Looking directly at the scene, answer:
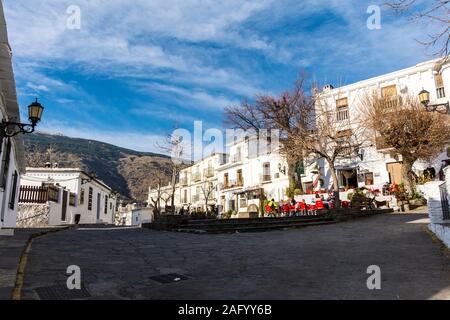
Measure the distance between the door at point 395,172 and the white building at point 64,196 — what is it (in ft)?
76.3

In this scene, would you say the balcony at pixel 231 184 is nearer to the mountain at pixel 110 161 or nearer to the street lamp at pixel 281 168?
the street lamp at pixel 281 168

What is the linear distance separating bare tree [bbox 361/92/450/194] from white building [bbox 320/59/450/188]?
1191 millimetres

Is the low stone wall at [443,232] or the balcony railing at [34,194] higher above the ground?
the balcony railing at [34,194]

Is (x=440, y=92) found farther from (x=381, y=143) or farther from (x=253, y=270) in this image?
(x=253, y=270)

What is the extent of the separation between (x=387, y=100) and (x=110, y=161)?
3063 inches

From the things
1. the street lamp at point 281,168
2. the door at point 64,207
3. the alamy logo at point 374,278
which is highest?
the street lamp at point 281,168

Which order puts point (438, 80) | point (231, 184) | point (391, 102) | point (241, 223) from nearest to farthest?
point (241, 223), point (391, 102), point (438, 80), point (231, 184)

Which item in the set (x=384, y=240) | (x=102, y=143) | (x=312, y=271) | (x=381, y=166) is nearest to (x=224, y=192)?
(x=381, y=166)

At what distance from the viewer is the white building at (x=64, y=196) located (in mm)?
17188

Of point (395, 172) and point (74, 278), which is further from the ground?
point (395, 172)

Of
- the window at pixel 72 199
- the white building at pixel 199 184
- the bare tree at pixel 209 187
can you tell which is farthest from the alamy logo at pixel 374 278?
the bare tree at pixel 209 187

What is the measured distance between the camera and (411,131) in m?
19.7

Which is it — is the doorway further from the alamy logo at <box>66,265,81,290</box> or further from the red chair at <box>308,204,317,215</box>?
the alamy logo at <box>66,265,81,290</box>

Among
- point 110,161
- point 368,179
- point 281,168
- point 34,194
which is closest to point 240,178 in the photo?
point 281,168
